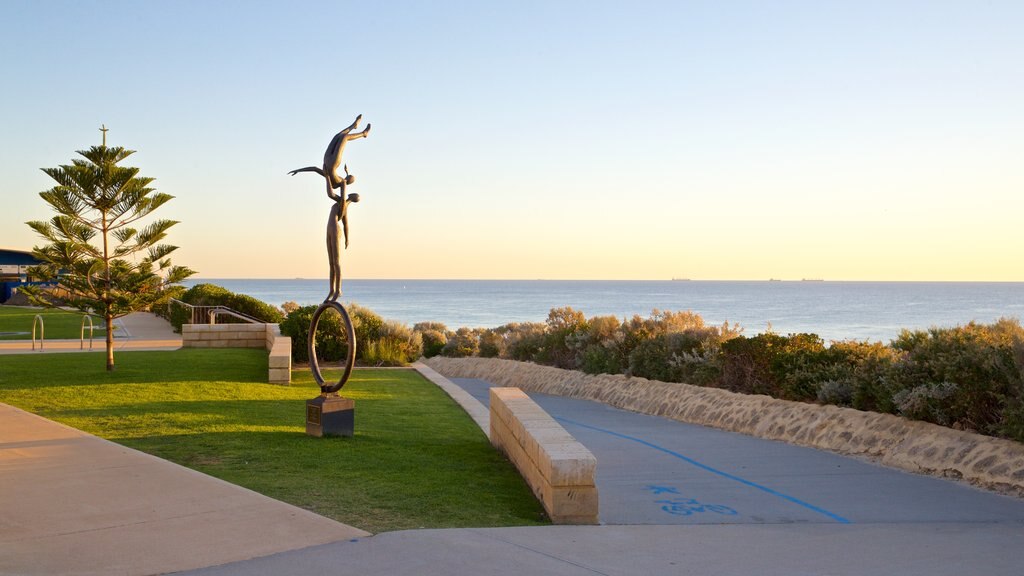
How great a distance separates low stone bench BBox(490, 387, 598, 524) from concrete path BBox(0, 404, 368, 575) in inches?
62.4

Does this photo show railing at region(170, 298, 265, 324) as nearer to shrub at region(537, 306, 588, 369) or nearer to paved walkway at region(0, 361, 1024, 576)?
shrub at region(537, 306, 588, 369)

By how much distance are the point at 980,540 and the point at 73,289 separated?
45.5 ft

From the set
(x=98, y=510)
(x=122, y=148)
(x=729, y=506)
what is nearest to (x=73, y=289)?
(x=122, y=148)

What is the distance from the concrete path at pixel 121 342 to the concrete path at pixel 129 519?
12.1 m

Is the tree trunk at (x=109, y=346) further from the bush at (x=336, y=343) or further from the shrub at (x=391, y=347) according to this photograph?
the shrub at (x=391, y=347)

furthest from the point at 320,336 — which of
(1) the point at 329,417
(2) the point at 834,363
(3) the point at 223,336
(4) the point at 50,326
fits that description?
(4) the point at 50,326

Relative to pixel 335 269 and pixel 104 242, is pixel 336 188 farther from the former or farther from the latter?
pixel 104 242

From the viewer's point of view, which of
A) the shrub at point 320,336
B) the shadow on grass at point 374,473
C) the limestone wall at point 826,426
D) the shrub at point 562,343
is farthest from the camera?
the shrub at point 562,343

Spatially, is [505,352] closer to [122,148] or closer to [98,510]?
A: [122,148]

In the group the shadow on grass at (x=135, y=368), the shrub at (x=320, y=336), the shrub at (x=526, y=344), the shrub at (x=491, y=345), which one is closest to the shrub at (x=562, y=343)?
the shrub at (x=526, y=344)

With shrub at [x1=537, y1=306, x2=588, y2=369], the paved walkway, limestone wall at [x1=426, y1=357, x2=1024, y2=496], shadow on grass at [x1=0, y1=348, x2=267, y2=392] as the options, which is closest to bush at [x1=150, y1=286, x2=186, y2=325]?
shadow on grass at [x1=0, y1=348, x2=267, y2=392]

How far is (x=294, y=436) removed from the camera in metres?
9.62

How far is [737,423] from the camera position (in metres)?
13.1

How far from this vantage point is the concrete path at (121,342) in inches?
746
